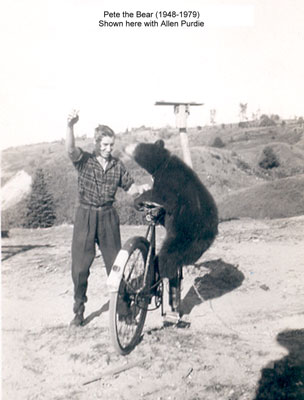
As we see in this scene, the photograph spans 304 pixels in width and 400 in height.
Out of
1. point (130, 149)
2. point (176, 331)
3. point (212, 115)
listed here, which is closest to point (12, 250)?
point (130, 149)

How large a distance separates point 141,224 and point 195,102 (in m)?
1.17

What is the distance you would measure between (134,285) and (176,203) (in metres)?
0.92

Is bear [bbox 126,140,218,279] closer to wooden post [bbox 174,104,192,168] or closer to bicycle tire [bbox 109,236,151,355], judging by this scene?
wooden post [bbox 174,104,192,168]

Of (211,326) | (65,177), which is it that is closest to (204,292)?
(211,326)

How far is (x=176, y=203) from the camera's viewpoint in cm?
338

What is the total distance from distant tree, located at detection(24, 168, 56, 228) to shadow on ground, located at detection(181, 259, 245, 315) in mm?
1488

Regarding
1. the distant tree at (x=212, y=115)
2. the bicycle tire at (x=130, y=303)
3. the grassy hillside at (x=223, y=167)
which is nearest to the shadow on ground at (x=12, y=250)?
the grassy hillside at (x=223, y=167)

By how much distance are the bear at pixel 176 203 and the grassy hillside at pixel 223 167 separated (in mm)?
96

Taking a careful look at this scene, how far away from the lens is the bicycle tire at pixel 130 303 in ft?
8.48

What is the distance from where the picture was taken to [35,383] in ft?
8.64

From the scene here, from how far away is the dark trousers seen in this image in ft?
9.43

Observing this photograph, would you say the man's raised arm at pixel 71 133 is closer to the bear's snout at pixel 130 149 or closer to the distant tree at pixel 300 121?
the bear's snout at pixel 130 149

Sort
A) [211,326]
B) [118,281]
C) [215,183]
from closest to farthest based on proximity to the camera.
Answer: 1. [118,281]
2. [211,326]
3. [215,183]

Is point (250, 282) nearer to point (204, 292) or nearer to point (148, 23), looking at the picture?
point (204, 292)
